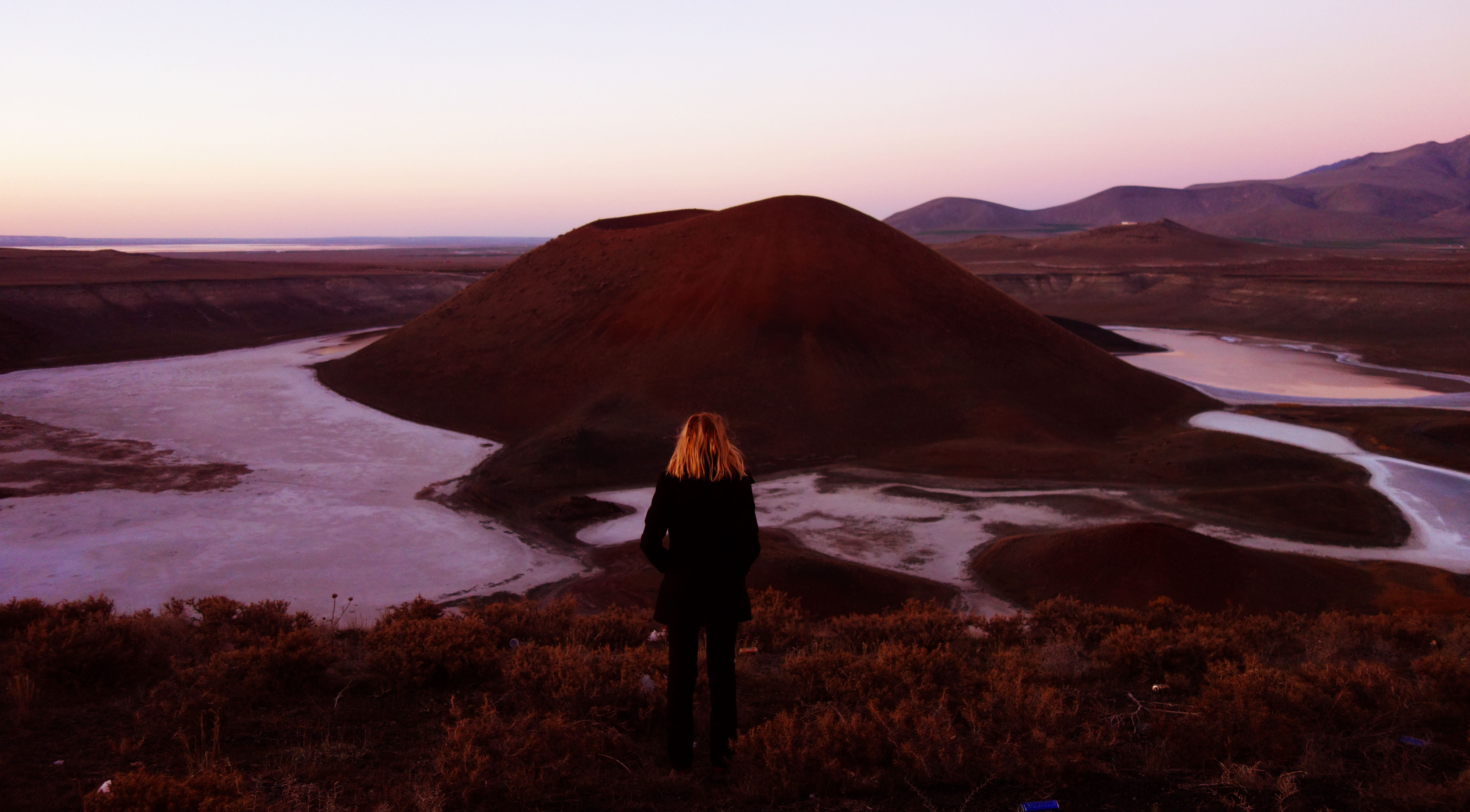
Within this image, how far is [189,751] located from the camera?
5391 mm

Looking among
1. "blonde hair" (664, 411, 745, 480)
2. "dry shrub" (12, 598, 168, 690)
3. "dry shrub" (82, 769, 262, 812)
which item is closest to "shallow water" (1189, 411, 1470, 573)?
"blonde hair" (664, 411, 745, 480)

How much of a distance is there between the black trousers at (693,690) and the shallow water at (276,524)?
467 inches

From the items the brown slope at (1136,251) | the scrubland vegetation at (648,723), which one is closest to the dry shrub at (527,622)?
the scrubland vegetation at (648,723)

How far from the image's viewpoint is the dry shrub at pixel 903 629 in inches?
361

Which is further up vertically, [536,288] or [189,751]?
[536,288]

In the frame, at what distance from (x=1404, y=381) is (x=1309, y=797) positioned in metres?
47.8

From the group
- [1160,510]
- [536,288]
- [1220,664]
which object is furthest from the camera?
[536,288]

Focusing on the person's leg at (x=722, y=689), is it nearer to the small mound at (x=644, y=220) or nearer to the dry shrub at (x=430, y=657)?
the dry shrub at (x=430, y=657)

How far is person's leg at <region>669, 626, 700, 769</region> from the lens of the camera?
4.76 metres

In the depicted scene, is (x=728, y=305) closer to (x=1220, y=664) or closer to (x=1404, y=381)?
(x=1220, y=664)

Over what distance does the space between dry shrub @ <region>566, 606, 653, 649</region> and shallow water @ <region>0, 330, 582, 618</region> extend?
7.77m

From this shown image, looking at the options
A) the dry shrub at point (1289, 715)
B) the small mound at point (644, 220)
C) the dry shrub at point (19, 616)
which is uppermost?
the small mound at point (644, 220)

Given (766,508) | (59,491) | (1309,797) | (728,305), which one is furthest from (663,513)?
(728,305)

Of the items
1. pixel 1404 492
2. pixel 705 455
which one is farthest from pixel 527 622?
pixel 1404 492
